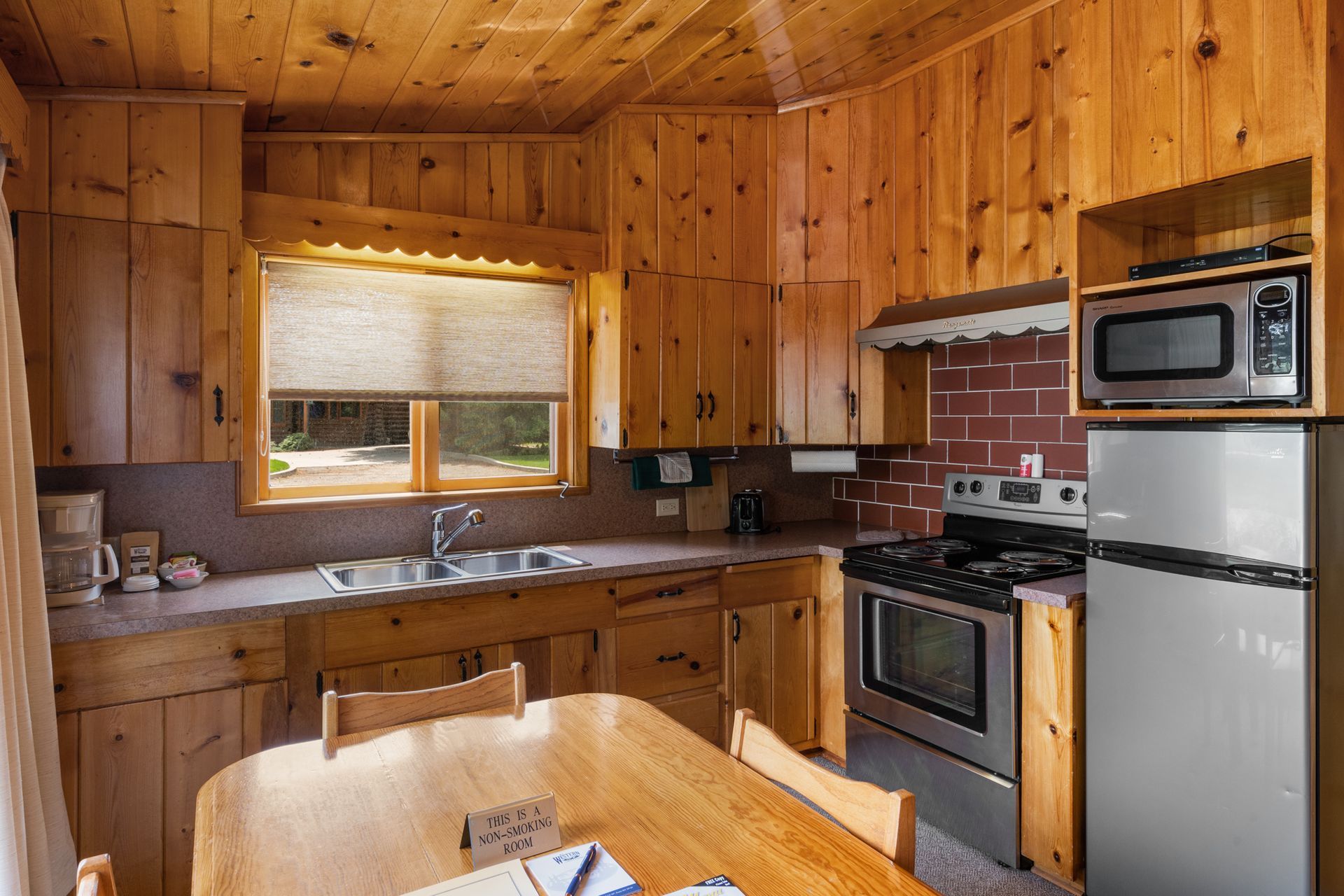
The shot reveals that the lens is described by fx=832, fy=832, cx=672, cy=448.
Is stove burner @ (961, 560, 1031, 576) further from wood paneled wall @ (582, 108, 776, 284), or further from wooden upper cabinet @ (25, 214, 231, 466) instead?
wooden upper cabinet @ (25, 214, 231, 466)

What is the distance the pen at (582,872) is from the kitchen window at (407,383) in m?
2.12

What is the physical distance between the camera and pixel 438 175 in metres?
3.12

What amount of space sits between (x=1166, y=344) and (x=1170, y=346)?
0.5 inches

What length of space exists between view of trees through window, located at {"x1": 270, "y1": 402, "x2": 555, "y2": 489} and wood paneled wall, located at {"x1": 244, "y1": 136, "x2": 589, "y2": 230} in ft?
2.44

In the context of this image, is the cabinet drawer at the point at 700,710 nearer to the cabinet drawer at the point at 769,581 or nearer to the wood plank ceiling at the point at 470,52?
the cabinet drawer at the point at 769,581

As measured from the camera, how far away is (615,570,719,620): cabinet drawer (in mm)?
2850

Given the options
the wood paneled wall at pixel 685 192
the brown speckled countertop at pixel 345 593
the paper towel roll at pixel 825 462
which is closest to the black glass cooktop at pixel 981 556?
the brown speckled countertop at pixel 345 593

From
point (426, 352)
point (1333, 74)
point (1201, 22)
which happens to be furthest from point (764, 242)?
point (1333, 74)

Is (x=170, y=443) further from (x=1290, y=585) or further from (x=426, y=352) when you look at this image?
(x=1290, y=585)

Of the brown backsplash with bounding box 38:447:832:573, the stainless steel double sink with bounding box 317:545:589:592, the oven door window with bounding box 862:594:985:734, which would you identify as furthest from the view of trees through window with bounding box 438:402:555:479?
the oven door window with bounding box 862:594:985:734

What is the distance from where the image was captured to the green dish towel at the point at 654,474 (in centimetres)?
338

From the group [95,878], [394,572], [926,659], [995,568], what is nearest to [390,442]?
[394,572]

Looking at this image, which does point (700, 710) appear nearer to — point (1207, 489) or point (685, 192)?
point (1207, 489)

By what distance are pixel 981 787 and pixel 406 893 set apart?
2.00m
